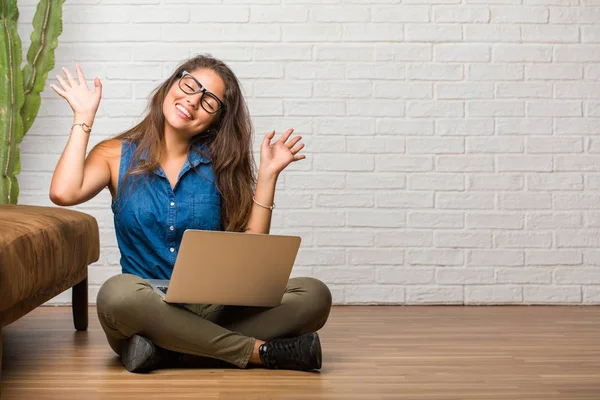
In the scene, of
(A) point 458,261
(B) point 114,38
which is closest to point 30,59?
(B) point 114,38

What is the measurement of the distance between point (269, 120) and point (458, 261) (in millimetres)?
990

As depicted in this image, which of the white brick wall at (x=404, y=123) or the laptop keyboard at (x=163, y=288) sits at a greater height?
the white brick wall at (x=404, y=123)

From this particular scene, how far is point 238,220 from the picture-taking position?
2.28 m

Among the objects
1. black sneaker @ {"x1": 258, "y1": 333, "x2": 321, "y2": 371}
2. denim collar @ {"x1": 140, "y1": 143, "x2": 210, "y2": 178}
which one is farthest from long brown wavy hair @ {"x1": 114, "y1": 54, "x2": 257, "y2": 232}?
black sneaker @ {"x1": 258, "y1": 333, "x2": 321, "y2": 371}

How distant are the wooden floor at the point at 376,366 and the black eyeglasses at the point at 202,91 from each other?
707 millimetres

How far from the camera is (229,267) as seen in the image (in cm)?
196

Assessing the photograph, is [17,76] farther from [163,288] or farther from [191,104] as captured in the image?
[163,288]

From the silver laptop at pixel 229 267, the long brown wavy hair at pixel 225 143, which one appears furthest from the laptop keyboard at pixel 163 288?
the long brown wavy hair at pixel 225 143

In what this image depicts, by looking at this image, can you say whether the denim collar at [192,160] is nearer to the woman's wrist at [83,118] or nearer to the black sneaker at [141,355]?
the woman's wrist at [83,118]

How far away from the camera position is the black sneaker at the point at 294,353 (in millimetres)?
2035

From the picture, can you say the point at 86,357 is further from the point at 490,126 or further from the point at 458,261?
the point at 490,126

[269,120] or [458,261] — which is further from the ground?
[269,120]

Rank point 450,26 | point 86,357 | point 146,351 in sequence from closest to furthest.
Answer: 1. point 146,351
2. point 86,357
3. point 450,26

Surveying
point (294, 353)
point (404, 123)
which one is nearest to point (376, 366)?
point (294, 353)
